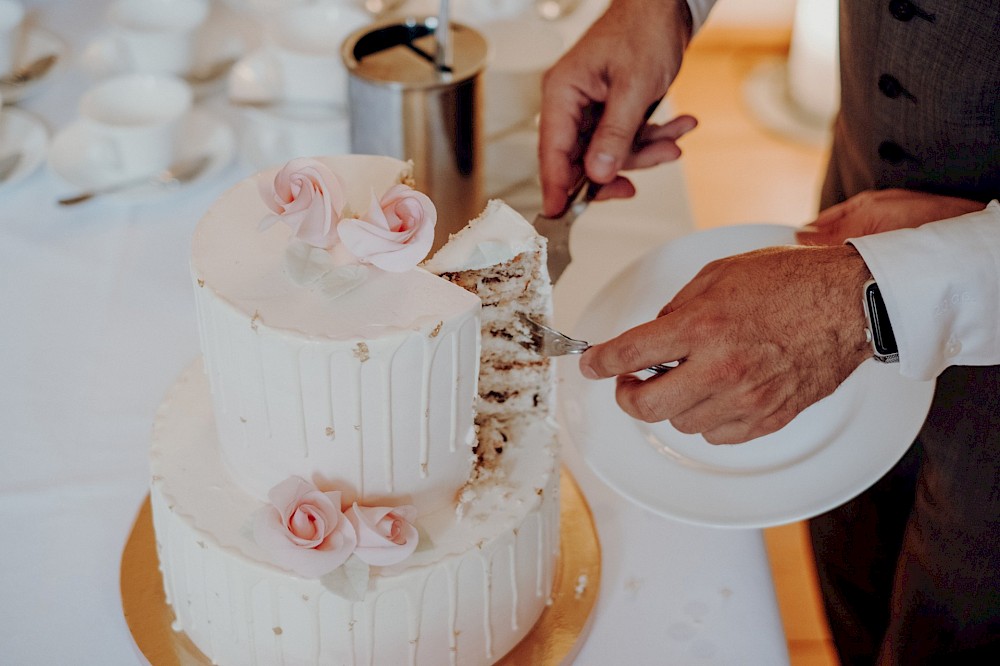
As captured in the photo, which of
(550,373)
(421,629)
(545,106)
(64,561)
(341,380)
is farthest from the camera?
(545,106)

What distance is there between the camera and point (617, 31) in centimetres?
159

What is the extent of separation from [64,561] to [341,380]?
0.64 meters

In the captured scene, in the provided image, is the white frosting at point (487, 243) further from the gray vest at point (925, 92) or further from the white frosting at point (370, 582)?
the gray vest at point (925, 92)

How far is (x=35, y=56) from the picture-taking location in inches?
83.6

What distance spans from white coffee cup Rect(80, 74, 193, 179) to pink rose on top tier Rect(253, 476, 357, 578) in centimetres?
103

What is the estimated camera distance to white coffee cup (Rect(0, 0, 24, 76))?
6.46 feet

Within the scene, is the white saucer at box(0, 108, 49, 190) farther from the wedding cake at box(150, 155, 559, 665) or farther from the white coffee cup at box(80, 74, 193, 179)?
the wedding cake at box(150, 155, 559, 665)

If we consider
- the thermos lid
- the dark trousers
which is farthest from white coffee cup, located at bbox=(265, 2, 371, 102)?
the dark trousers

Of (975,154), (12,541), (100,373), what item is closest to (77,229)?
(100,373)

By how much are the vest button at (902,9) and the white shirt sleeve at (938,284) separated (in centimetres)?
32

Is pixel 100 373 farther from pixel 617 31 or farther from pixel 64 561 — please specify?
pixel 617 31

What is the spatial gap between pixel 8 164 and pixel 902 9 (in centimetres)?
159

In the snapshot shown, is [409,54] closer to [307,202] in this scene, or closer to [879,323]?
[307,202]


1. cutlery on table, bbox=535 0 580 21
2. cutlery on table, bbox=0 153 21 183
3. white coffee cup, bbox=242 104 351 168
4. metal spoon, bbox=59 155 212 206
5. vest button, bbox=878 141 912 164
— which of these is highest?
vest button, bbox=878 141 912 164
